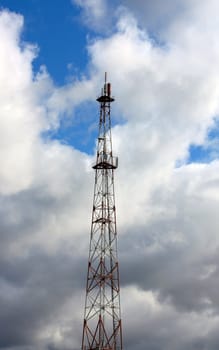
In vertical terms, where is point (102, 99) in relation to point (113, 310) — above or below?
above

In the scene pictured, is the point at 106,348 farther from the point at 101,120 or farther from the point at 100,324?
the point at 101,120

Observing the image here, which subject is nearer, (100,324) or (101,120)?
(100,324)

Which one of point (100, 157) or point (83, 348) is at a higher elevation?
point (100, 157)

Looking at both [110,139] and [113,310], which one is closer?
[113,310]

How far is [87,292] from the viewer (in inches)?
5453

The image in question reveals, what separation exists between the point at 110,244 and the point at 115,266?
4.24m

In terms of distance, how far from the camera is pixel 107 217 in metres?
144

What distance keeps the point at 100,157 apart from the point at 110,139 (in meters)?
4.57

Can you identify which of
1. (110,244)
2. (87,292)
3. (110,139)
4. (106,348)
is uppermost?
(110,139)

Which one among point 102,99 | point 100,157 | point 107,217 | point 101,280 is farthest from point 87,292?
point 102,99

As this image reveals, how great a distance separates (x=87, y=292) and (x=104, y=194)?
1902cm

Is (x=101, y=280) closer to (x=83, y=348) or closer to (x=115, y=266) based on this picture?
(x=115, y=266)

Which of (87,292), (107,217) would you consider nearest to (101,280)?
(87,292)

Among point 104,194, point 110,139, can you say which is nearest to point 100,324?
point 104,194
